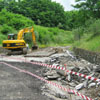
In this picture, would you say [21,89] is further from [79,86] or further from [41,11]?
[41,11]

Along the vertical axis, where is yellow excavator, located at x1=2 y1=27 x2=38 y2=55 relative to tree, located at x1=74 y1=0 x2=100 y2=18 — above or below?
below

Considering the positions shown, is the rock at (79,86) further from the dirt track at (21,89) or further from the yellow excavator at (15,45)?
the yellow excavator at (15,45)

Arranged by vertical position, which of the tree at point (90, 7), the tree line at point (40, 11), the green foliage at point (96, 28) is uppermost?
the tree line at point (40, 11)

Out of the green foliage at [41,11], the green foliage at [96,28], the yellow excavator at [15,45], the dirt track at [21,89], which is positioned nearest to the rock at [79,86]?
the dirt track at [21,89]

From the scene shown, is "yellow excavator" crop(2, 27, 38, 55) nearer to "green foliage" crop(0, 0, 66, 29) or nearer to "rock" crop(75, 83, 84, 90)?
"rock" crop(75, 83, 84, 90)

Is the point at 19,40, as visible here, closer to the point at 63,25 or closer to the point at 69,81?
the point at 69,81

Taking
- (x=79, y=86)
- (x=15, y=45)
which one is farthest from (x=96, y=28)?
(x=79, y=86)

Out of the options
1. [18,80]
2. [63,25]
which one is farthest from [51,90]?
[63,25]

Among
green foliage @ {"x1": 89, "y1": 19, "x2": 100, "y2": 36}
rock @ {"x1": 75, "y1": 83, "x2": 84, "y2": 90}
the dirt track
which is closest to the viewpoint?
the dirt track

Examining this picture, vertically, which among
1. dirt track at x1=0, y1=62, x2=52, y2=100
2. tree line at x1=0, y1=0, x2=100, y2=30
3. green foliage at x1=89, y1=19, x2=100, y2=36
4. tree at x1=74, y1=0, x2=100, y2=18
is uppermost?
tree line at x1=0, y1=0, x2=100, y2=30

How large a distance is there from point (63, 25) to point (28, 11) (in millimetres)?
21392

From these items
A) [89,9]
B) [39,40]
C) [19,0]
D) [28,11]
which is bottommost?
[39,40]

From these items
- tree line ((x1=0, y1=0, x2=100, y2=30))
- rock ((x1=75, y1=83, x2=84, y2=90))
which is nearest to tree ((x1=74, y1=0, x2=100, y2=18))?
rock ((x1=75, y1=83, x2=84, y2=90))

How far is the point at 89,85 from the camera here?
7.15 m
